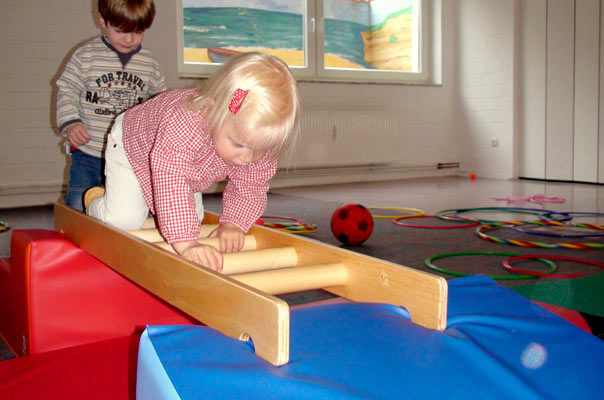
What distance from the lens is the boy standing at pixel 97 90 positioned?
2021 millimetres

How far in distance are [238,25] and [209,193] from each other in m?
1.67

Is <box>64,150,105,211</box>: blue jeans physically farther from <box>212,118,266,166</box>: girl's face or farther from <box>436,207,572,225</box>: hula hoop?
<box>436,207,572,225</box>: hula hoop

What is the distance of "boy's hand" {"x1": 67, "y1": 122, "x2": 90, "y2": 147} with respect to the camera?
74.8 inches

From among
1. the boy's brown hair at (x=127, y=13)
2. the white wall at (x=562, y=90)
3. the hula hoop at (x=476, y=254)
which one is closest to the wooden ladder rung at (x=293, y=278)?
the hula hoop at (x=476, y=254)

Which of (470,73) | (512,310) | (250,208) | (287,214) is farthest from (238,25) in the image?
(512,310)

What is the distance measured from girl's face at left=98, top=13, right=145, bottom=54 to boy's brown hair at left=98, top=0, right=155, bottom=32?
0.04 m

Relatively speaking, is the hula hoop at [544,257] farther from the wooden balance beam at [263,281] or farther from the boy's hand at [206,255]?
the boy's hand at [206,255]

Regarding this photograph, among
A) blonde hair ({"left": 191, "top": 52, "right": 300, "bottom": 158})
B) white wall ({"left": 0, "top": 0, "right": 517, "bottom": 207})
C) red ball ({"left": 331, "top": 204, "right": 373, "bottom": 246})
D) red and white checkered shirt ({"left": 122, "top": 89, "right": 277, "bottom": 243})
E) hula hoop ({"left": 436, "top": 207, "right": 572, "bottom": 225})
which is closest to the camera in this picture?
blonde hair ({"left": 191, "top": 52, "right": 300, "bottom": 158})

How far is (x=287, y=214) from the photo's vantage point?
3744 millimetres

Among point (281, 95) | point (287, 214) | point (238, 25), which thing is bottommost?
point (287, 214)

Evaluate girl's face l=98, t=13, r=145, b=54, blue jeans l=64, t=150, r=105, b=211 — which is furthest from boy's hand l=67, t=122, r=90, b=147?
girl's face l=98, t=13, r=145, b=54

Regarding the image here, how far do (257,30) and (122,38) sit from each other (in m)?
3.63

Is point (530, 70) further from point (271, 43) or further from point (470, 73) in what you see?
point (271, 43)

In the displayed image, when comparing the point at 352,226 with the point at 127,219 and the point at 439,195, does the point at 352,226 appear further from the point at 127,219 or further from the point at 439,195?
the point at 439,195
